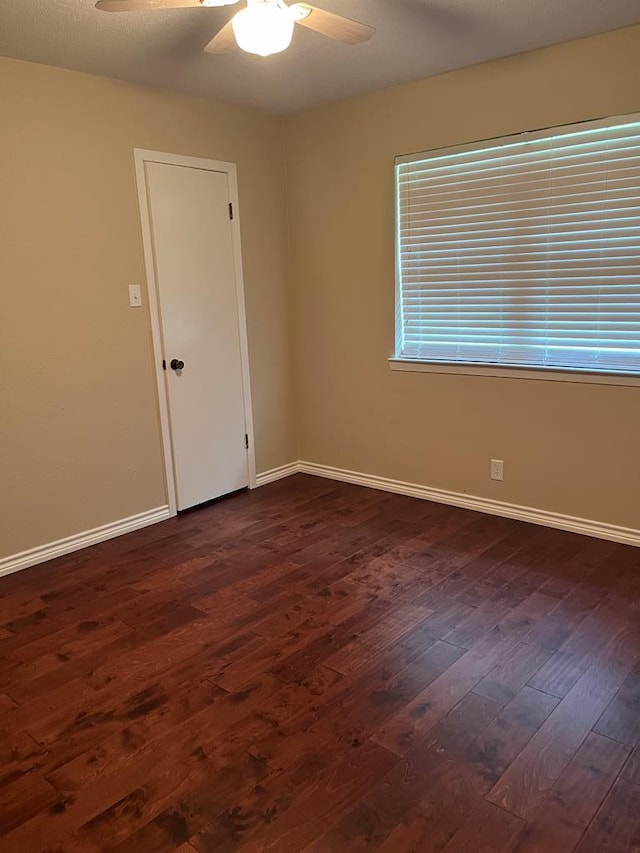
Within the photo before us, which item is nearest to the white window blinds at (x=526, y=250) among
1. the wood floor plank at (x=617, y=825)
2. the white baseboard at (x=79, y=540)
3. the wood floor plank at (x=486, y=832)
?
the white baseboard at (x=79, y=540)

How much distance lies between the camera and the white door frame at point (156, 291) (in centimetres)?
349

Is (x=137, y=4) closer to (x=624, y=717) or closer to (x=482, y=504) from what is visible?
(x=624, y=717)

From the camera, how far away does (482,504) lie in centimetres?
373

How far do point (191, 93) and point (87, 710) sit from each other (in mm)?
3211

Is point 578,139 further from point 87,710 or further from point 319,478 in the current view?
point 87,710

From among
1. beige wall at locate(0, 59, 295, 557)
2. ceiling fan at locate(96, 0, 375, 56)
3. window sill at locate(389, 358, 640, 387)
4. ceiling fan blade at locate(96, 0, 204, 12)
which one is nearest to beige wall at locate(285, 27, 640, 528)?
window sill at locate(389, 358, 640, 387)

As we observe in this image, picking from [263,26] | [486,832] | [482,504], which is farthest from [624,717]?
[263,26]

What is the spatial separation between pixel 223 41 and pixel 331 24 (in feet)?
1.34

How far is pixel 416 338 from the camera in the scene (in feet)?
12.7

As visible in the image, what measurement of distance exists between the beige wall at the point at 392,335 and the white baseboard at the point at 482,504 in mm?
43

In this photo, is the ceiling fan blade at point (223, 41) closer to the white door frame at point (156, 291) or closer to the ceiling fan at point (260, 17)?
the ceiling fan at point (260, 17)

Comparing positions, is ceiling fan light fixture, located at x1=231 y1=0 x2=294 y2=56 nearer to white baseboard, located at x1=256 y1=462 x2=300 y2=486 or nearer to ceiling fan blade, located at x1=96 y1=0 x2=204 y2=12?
ceiling fan blade, located at x1=96 y1=0 x2=204 y2=12

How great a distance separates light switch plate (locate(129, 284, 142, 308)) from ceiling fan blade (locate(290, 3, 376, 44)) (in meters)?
1.75

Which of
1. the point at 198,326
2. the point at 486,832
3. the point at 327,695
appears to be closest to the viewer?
the point at 486,832
